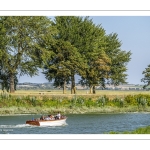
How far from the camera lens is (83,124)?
102 feet

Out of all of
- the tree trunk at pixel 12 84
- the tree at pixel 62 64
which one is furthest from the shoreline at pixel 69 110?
the tree at pixel 62 64

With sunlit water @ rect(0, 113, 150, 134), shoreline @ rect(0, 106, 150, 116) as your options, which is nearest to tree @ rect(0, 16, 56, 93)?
shoreline @ rect(0, 106, 150, 116)

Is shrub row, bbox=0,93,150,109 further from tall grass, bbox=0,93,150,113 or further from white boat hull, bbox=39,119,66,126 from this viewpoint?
white boat hull, bbox=39,119,66,126

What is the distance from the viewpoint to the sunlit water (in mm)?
29656

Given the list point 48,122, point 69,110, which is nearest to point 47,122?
point 48,122

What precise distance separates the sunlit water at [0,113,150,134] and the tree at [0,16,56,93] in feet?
11.8

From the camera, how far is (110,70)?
37125mm

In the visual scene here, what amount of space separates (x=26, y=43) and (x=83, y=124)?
6419 millimetres

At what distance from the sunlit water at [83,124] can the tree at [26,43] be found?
11.8 feet

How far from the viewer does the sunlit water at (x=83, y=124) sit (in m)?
29.7

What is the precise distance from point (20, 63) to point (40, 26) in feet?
7.24

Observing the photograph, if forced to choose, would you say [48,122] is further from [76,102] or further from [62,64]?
[62,64]
